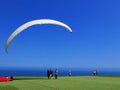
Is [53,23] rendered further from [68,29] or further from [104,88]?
[104,88]

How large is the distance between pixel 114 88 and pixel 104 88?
1321 millimetres

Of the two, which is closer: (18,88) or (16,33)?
(16,33)

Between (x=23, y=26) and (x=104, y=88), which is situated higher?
(x=23, y=26)

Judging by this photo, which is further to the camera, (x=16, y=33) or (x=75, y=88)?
(x=75, y=88)

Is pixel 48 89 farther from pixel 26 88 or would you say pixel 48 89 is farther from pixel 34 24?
pixel 34 24

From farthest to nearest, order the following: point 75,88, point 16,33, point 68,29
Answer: point 75,88 → point 68,29 → point 16,33

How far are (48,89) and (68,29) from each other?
8.03m

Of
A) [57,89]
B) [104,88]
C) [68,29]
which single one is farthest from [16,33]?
[104,88]

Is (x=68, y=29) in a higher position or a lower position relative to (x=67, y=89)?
higher

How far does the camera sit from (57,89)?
39469 millimetres

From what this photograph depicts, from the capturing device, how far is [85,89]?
39781 mm

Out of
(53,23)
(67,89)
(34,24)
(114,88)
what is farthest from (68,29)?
(114,88)

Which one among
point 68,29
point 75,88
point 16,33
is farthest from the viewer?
point 75,88

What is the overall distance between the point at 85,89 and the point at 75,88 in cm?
166
